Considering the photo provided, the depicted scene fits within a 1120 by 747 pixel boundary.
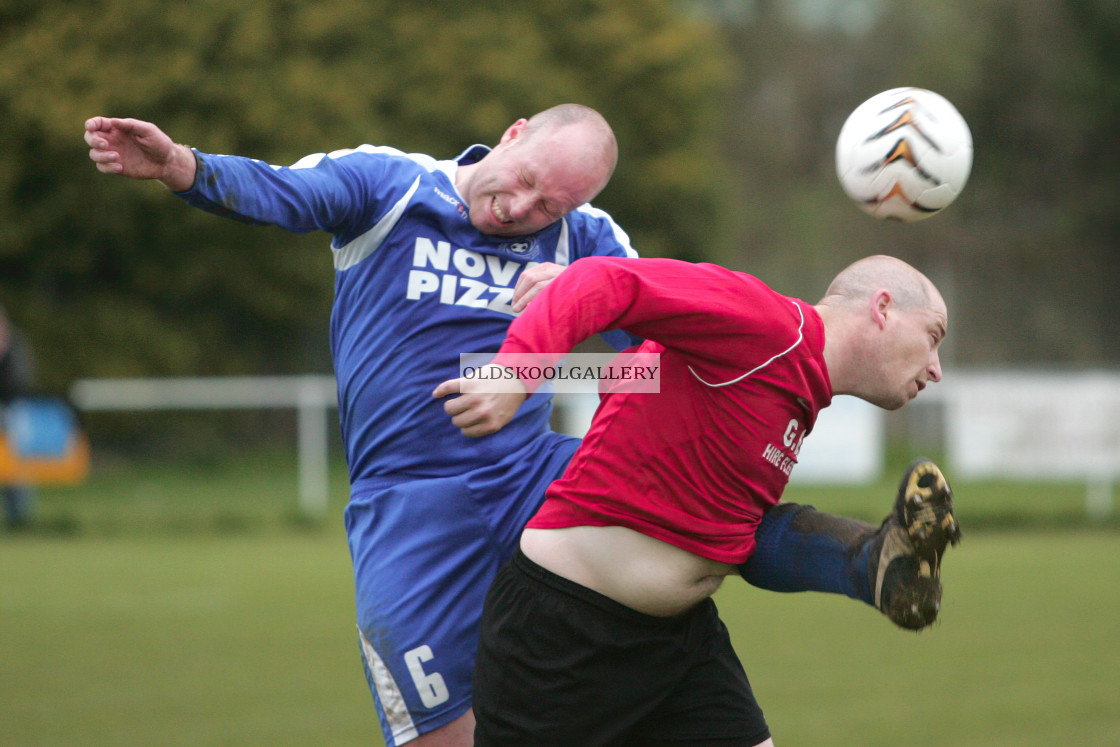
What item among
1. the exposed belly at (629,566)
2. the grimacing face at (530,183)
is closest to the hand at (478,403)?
the exposed belly at (629,566)

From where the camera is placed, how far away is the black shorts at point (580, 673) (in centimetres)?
295

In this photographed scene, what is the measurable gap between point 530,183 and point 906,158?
1.03m

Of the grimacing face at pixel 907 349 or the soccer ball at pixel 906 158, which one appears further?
the soccer ball at pixel 906 158

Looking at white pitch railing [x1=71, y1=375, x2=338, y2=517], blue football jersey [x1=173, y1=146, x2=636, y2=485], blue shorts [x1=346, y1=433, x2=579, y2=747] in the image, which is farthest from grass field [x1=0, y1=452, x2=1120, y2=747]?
blue football jersey [x1=173, y1=146, x2=636, y2=485]

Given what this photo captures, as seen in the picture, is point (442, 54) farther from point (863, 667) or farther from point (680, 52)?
point (863, 667)

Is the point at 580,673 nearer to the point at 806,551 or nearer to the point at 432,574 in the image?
the point at 806,551

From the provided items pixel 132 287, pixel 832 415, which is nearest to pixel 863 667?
pixel 832 415

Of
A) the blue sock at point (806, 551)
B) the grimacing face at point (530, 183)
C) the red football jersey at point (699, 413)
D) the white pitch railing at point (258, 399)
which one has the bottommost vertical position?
the white pitch railing at point (258, 399)

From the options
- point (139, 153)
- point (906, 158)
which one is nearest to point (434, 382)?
point (139, 153)

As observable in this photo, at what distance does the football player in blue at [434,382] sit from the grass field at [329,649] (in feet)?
7.16

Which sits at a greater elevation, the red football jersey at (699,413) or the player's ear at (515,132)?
the player's ear at (515,132)

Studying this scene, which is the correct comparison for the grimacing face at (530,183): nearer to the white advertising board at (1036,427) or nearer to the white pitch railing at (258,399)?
the white pitch railing at (258,399)

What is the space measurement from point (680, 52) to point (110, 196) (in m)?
11.5

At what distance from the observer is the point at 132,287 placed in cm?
2216
